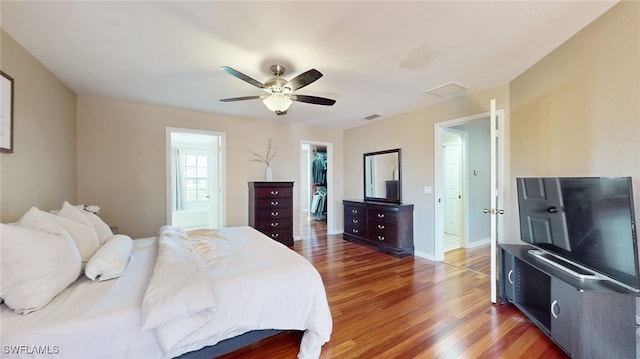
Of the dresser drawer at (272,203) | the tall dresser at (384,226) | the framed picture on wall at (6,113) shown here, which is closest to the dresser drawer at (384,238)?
the tall dresser at (384,226)

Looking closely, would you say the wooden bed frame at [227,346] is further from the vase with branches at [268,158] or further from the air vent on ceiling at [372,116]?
the air vent on ceiling at [372,116]

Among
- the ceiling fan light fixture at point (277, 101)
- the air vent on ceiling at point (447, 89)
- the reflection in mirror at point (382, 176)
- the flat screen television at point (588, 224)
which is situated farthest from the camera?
the reflection in mirror at point (382, 176)

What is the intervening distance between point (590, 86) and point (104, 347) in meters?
3.50

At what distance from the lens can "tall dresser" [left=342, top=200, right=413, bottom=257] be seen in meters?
3.97

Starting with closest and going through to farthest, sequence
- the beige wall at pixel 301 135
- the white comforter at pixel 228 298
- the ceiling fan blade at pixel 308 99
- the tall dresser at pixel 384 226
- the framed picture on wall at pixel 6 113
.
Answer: the white comforter at pixel 228 298, the beige wall at pixel 301 135, the framed picture on wall at pixel 6 113, the ceiling fan blade at pixel 308 99, the tall dresser at pixel 384 226

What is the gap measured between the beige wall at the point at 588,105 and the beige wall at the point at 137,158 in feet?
13.2

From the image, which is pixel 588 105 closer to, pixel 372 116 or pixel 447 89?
pixel 447 89

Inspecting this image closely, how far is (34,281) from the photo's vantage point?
123cm

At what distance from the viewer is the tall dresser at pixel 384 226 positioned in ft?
13.0

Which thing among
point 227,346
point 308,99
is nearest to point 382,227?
point 308,99

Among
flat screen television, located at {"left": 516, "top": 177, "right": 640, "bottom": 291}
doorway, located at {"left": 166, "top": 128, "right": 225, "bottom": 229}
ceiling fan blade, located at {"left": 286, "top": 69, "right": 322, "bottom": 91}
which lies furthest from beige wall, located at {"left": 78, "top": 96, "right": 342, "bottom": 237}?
flat screen television, located at {"left": 516, "top": 177, "right": 640, "bottom": 291}

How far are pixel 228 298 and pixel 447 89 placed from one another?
328 centimetres

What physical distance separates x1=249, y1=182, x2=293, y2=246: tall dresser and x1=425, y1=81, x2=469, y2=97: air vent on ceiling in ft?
8.74

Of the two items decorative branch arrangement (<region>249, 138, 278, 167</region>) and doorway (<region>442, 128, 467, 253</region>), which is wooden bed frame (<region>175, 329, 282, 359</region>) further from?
doorway (<region>442, 128, 467, 253</region>)
